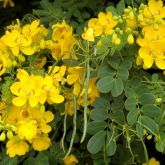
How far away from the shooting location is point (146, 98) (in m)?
1.37

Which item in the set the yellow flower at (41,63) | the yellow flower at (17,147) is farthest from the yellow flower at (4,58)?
the yellow flower at (17,147)

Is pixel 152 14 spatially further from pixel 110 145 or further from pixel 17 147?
pixel 17 147

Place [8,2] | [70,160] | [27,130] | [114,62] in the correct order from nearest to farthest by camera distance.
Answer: [27,130] → [114,62] → [70,160] → [8,2]

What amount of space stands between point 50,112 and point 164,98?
0.98 feet

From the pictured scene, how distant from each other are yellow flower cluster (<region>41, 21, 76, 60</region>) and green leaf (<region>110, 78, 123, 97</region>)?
0.19 m

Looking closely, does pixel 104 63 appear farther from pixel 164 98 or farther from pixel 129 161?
pixel 129 161

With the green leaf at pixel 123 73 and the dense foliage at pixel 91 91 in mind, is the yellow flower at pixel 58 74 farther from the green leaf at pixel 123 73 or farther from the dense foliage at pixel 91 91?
the green leaf at pixel 123 73

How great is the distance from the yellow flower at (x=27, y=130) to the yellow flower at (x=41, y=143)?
0.18 feet

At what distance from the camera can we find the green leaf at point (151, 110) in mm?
1338

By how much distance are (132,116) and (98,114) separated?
9 centimetres

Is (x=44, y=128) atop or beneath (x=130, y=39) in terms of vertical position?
beneath

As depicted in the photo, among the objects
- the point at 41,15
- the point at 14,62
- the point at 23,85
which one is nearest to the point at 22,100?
the point at 23,85

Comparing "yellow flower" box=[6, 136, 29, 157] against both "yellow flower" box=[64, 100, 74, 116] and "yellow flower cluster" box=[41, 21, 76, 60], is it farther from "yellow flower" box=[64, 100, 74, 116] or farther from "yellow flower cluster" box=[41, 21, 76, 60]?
"yellow flower cluster" box=[41, 21, 76, 60]

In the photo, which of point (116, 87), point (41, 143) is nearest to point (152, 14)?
point (116, 87)
